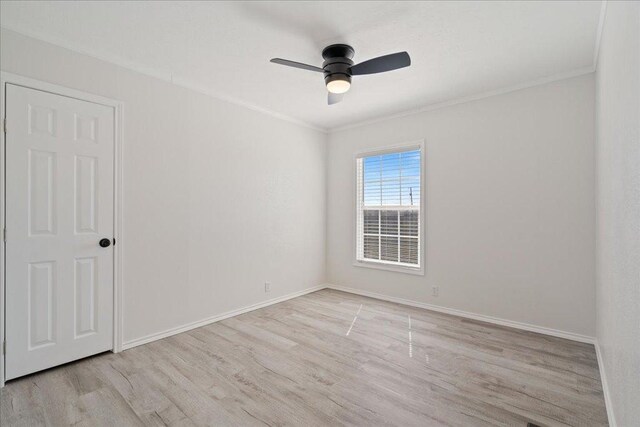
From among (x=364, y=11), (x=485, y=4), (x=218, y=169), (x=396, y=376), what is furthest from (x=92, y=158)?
(x=485, y=4)

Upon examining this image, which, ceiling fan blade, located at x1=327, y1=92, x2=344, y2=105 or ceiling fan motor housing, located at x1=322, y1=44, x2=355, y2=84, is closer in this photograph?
ceiling fan motor housing, located at x1=322, y1=44, x2=355, y2=84

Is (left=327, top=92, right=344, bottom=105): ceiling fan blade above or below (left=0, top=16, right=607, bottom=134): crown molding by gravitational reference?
below

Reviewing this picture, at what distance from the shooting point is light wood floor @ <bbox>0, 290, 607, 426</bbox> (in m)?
1.92

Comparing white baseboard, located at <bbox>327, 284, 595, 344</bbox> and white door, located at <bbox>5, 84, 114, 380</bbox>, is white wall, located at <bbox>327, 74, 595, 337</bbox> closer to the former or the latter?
white baseboard, located at <bbox>327, 284, 595, 344</bbox>

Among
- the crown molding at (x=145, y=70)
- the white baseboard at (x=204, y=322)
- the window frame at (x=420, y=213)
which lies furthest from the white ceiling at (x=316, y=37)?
the white baseboard at (x=204, y=322)

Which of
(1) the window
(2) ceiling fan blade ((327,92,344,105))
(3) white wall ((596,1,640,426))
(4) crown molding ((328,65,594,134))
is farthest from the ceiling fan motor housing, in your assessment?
(1) the window

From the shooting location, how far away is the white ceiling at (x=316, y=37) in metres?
2.16

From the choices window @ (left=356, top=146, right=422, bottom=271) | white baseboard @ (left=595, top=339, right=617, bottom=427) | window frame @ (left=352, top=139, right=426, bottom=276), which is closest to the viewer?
white baseboard @ (left=595, top=339, right=617, bottom=427)

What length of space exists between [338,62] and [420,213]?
7.66ft

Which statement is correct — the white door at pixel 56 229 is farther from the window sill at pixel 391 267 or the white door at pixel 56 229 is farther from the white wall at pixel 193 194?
the window sill at pixel 391 267

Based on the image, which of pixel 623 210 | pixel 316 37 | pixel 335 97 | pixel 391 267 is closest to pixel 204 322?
pixel 391 267

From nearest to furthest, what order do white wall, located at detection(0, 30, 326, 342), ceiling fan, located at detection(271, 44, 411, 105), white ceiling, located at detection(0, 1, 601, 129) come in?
white ceiling, located at detection(0, 1, 601, 129)
ceiling fan, located at detection(271, 44, 411, 105)
white wall, located at detection(0, 30, 326, 342)

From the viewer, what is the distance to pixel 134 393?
2.16 m

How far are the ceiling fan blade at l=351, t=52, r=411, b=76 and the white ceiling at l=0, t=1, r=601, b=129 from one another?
0.25 m
